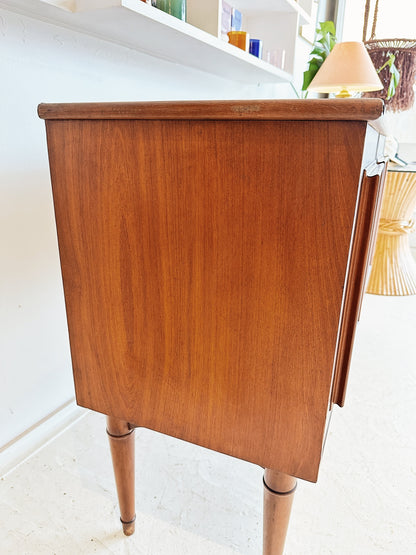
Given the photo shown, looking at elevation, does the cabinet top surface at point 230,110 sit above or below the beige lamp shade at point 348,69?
below

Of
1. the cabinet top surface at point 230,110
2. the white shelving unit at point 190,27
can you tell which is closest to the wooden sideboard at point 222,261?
the cabinet top surface at point 230,110

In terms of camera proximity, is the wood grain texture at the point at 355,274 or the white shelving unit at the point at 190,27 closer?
the wood grain texture at the point at 355,274

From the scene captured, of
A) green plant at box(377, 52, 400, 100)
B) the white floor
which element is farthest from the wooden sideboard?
green plant at box(377, 52, 400, 100)

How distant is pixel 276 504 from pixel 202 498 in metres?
0.40

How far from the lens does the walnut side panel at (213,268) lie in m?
0.51

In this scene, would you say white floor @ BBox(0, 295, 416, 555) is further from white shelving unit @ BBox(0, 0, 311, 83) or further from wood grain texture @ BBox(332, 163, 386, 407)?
white shelving unit @ BBox(0, 0, 311, 83)

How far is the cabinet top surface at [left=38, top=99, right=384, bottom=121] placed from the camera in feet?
1.46

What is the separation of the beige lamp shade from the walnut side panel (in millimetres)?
1965

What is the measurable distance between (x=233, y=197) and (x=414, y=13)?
3.65m

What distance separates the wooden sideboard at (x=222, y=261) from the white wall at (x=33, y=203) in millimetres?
368

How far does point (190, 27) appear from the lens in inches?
43.3

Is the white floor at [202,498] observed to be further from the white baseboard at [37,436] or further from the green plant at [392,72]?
the green plant at [392,72]

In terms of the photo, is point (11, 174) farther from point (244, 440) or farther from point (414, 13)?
point (414, 13)

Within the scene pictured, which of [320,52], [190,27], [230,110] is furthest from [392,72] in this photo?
[230,110]
